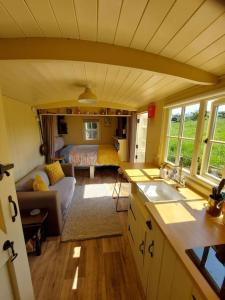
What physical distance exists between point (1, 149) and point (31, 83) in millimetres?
1564

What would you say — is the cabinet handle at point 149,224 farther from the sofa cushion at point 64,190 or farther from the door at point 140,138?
the door at point 140,138

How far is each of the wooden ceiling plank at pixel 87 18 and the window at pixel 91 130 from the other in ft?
17.9

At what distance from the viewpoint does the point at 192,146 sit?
5.77ft

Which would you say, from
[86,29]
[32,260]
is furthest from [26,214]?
[86,29]

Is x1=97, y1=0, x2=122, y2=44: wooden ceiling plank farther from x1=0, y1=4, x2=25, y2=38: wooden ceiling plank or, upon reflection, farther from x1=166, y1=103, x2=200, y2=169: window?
x1=166, y1=103, x2=200, y2=169: window

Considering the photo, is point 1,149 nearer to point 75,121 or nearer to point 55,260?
point 55,260

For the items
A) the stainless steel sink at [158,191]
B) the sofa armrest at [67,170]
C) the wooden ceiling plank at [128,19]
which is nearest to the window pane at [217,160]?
the stainless steel sink at [158,191]

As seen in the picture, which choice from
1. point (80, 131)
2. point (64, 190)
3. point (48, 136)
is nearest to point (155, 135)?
point (64, 190)

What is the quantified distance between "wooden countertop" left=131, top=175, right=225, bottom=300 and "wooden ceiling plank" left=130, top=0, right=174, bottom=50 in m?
1.31

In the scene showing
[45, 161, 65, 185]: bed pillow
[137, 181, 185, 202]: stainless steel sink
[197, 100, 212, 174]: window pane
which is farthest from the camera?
[45, 161, 65, 185]: bed pillow

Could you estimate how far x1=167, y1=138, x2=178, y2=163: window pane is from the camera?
215cm

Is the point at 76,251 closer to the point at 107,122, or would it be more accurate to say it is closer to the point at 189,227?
the point at 189,227

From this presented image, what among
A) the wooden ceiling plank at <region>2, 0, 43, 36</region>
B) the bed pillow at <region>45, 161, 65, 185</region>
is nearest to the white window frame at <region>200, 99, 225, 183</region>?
the wooden ceiling plank at <region>2, 0, 43, 36</region>

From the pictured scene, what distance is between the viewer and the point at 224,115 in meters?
1.37
